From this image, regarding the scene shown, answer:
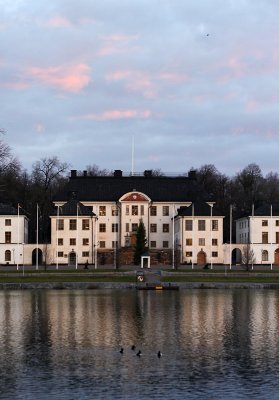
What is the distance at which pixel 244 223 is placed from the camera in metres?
122

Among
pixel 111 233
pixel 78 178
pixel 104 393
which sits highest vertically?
pixel 78 178

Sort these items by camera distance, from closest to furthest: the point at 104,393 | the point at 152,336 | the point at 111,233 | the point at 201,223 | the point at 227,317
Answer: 1. the point at 104,393
2. the point at 152,336
3. the point at 227,317
4. the point at 201,223
5. the point at 111,233

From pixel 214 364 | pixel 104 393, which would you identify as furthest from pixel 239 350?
pixel 104 393

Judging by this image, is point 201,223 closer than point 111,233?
Yes

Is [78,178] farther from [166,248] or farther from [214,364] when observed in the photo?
[214,364]

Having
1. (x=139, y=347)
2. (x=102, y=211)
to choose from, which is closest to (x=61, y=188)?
(x=102, y=211)

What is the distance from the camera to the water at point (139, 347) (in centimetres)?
3089

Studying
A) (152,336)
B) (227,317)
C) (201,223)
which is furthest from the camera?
(201,223)

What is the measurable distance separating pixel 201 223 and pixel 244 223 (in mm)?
9626

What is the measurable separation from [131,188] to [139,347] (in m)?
84.1

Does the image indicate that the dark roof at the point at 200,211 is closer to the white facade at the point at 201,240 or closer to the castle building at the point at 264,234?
the white facade at the point at 201,240

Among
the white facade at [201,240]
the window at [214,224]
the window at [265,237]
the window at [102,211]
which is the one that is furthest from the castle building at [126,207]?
the window at [265,237]

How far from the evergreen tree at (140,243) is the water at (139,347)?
45.7 meters

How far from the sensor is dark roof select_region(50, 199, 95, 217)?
115 meters
